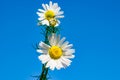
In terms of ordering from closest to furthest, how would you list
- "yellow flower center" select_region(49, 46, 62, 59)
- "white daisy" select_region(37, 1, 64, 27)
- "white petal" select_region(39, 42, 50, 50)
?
1. "white petal" select_region(39, 42, 50, 50)
2. "yellow flower center" select_region(49, 46, 62, 59)
3. "white daisy" select_region(37, 1, 64, 27)

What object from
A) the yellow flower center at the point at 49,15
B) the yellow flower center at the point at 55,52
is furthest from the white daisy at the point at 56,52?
the yellow flower center at the point at 49,15

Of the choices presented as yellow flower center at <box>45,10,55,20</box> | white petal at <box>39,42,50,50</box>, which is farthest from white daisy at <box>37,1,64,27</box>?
white petal at <box>39,42,50,50</box>

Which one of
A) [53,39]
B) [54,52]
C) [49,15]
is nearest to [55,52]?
[54,52]

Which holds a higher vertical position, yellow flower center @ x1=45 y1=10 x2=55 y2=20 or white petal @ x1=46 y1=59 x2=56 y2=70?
yellow flower center @ x1=45 y1=10 x2=55 y2=20

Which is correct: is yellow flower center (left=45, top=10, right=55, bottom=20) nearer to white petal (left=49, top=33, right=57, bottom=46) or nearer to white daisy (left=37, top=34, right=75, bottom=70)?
white daisy (left=37, top=34, right=75, bottom=70)

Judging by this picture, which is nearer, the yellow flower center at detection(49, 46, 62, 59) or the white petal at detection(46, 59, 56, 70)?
the white petal at detection(46, 59, 56, 70)

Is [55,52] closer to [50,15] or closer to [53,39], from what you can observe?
[53,39]

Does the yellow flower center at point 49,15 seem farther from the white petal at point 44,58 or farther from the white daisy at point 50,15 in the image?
the white petal at point 44,58

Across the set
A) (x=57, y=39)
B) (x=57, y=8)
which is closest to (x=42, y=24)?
(x=57, y=8)
